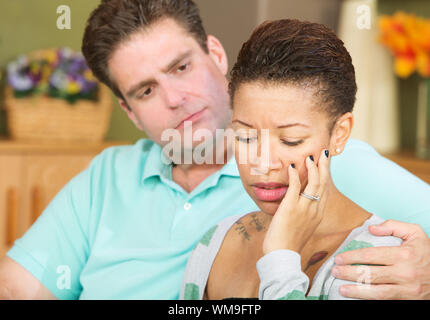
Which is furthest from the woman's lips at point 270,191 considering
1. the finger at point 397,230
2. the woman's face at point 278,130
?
the finger at point 397,230

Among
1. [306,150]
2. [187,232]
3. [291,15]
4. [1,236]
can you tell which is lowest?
[1,236]

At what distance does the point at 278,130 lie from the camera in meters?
0.52

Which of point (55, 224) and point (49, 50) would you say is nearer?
point (55, 224)

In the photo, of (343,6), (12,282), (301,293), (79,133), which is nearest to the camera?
(301,293)

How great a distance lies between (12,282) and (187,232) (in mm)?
298

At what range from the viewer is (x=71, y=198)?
2.61ft

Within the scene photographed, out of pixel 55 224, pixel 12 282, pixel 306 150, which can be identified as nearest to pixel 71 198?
pixel 55 224

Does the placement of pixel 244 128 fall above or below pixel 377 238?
above

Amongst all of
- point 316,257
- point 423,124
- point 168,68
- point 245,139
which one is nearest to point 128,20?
point 168,68

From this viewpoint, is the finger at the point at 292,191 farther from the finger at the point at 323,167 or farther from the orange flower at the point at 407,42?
the orange flower at the point at 407,42

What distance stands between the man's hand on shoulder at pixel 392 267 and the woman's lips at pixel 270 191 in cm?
9

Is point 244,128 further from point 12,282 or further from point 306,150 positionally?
point 12,282

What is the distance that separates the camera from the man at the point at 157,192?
0.60 m

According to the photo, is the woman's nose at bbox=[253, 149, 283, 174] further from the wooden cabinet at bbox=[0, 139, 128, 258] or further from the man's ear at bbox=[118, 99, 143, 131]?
the wooden cabinet at bbox=[0, 139, 128, 258]
